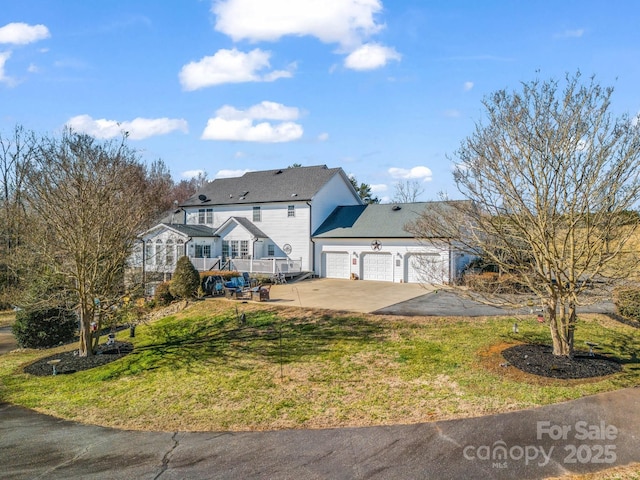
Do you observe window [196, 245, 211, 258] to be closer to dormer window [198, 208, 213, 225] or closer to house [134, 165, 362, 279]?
house [134, 165, 362, 279]

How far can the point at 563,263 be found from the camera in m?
10.6

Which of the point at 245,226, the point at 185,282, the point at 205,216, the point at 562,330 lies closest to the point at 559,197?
the point at 562,330

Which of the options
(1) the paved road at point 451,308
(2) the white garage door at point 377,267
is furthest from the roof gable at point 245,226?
(1) the paved road at point 451,308

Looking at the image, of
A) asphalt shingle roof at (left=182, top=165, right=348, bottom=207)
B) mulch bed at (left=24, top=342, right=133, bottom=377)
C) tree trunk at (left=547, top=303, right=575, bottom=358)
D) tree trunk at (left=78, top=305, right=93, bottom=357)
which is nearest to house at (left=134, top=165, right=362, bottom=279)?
asphalt shingle roof at (left=182, top=165, right=348, bottom=207)

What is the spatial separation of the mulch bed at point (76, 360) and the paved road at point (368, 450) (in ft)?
18.4

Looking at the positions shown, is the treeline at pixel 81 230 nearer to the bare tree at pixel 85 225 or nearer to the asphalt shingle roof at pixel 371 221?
the bare tree at pixel 85 225

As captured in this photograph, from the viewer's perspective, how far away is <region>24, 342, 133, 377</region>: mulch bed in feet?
47.1

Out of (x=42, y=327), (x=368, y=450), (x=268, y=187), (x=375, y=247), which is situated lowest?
(x=368, y=450)

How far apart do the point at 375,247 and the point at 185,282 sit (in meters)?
12.9

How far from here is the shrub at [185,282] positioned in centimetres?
2286

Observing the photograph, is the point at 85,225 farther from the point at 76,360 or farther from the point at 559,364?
the point at 559,364

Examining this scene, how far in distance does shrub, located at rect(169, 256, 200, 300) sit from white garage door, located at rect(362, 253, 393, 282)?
1191 cm

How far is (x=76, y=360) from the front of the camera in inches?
595

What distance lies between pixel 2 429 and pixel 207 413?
14.8 feet
